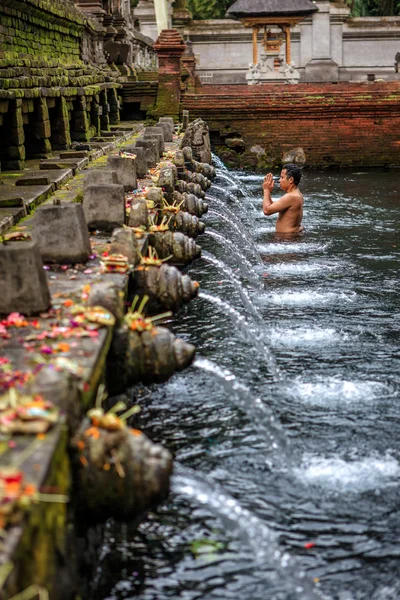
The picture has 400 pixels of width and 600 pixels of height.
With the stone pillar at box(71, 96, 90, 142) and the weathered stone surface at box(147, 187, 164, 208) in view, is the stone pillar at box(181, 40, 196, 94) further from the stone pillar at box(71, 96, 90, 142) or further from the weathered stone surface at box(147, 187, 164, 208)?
the weathered stone surface at box(147, 187, 164, 208)

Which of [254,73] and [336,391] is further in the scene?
[254,73]

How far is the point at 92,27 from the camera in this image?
926 inches

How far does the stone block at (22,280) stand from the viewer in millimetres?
5141

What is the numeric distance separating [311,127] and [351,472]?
1820cm

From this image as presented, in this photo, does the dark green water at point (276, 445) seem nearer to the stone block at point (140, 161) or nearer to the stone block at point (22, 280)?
the stone block at point (22, 280)

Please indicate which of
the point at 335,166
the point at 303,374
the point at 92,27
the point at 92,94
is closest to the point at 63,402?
the point at 303,374

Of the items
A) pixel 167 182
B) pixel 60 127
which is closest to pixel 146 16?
pixel 60 127

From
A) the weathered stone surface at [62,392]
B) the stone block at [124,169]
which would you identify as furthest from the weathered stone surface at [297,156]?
the weathered stone surface at [62,392]

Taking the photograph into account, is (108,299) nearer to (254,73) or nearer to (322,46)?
(254,73)

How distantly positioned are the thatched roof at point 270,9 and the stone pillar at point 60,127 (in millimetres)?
17767

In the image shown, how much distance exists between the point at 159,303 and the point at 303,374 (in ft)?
3.97

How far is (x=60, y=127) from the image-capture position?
15258 mm

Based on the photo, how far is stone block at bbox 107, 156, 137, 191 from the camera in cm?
1005

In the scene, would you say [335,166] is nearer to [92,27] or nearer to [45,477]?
[92,27]
